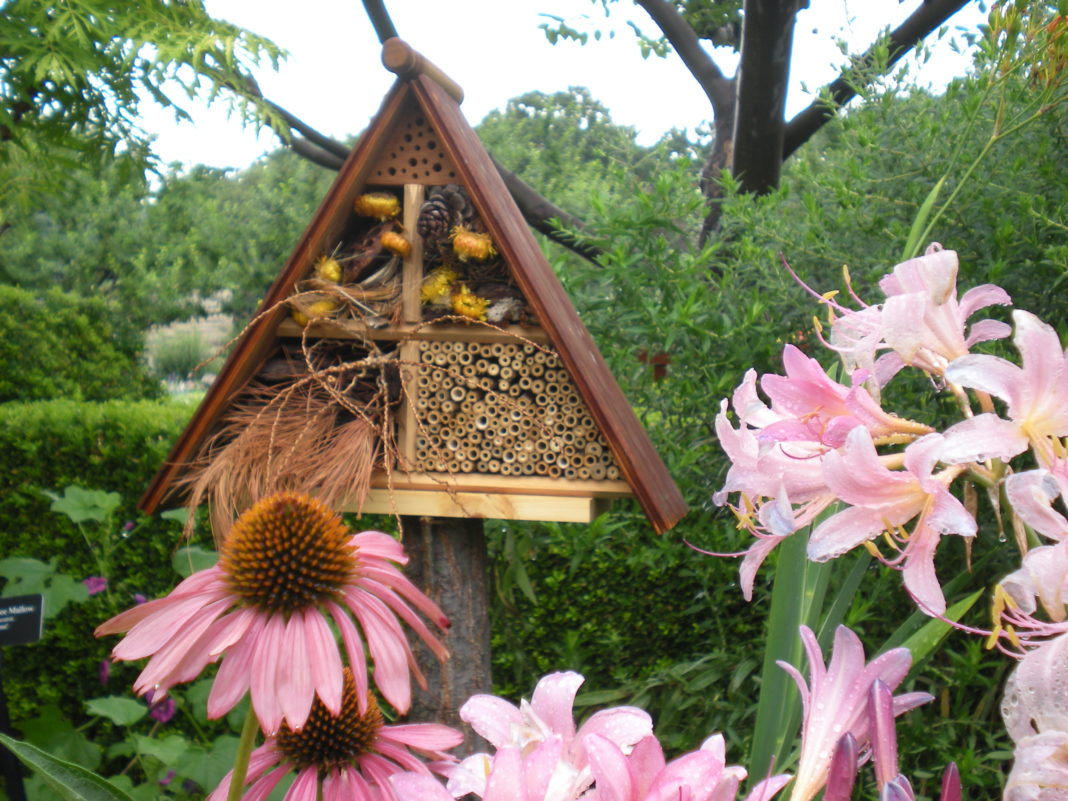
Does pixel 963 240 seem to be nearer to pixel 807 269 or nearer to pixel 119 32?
pixel 807 269

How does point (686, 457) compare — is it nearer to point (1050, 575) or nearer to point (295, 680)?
point (295, 680)

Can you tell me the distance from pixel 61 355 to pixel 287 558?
251 inches

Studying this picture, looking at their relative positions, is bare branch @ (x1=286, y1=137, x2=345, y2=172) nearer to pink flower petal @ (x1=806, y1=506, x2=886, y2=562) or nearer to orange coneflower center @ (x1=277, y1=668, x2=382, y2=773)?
orange coneflower center @ (x1=277, y1=668, x2=382, y2=773)

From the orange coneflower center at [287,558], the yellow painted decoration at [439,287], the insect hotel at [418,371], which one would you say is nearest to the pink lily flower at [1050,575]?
the orange coneflower center at [287,558]

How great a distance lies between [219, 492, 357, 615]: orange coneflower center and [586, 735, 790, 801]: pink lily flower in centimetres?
54

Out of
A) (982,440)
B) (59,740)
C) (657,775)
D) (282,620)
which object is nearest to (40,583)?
(59,740)

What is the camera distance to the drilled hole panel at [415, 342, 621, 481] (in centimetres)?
152

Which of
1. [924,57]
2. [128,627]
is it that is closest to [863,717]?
[128,627]

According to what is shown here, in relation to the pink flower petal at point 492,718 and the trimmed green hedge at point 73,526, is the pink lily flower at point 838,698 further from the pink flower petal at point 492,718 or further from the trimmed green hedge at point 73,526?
the trimmed green hedge at point 73,526

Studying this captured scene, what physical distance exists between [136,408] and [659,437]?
2.51 metres

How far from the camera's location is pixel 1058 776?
422mm

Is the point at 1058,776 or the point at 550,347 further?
the point at 550,347

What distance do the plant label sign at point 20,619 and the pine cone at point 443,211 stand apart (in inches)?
37.2

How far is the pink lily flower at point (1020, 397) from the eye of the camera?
18.9 inches
